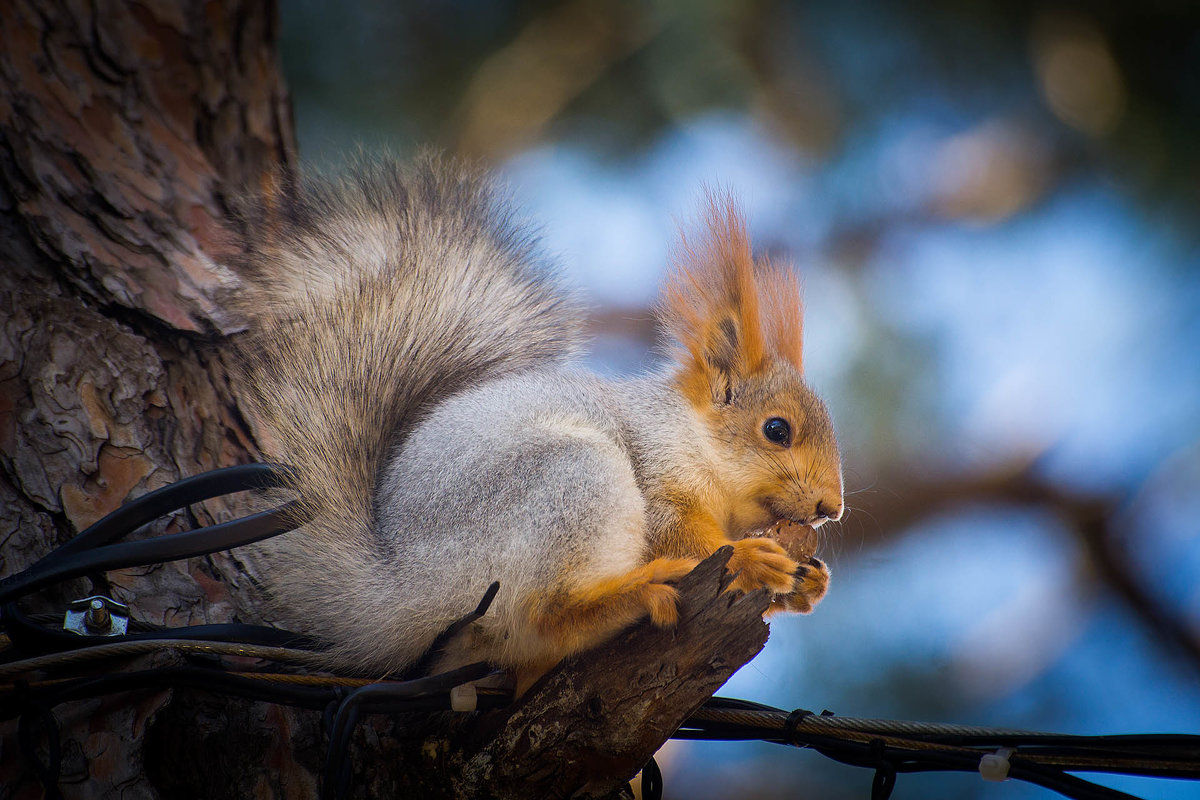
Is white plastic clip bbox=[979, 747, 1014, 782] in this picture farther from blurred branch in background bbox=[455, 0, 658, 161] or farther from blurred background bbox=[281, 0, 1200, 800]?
blurred branch in background bbox=[455, 0, 658, 161]

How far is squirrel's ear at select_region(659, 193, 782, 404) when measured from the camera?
93 centimetres

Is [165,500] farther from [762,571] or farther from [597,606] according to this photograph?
[762,571]

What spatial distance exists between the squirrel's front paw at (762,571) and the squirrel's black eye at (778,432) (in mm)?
264

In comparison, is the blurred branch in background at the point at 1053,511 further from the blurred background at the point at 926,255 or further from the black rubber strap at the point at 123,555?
the black rubber strap at the point at 123,555

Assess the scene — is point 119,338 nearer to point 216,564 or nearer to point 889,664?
point 216,564

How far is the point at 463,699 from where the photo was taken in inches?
25.5

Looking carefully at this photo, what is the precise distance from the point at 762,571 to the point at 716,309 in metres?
0.40

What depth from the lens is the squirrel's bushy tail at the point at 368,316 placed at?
2.61ft

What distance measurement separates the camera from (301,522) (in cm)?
76

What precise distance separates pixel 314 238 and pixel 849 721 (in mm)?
794

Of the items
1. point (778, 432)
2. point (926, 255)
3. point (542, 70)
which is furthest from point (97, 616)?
point (926, 255)

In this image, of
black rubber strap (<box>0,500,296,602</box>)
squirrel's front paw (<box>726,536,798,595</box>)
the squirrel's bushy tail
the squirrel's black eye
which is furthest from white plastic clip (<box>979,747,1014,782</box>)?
black rubber strap (<box>0,500,296,602</box>)

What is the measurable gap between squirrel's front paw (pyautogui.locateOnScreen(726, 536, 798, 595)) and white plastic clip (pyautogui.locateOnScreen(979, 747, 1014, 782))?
0.19 metres

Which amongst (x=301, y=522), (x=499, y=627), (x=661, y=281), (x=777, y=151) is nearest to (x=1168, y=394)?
(x=777, y=151)
